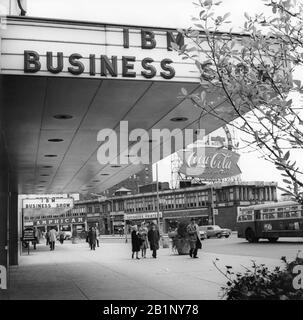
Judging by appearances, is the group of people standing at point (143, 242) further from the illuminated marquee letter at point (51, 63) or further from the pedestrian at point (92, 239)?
the illuminated marquee letter at point (51, 63)

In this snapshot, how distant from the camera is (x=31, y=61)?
7.06 m

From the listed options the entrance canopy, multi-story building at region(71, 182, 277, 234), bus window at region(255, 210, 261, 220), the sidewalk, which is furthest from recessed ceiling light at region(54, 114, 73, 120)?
multi-story building at region(71, 182, 277, 234)

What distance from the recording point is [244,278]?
16.4ft

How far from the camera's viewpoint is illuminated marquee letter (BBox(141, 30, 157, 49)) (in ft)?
24.4

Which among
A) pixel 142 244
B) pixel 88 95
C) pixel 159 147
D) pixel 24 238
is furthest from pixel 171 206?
pixel 88 95

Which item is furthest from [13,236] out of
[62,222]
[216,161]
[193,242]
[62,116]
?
[62,222]

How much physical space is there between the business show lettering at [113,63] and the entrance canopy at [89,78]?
0.6 inches

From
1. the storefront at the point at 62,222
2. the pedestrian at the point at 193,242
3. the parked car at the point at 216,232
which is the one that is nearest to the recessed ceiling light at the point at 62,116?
the pedestrian at the point at 193,242

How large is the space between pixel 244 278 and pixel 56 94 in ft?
16.4

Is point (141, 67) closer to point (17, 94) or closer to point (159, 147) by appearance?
point (17, 94)

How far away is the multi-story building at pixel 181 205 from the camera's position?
61.5 m

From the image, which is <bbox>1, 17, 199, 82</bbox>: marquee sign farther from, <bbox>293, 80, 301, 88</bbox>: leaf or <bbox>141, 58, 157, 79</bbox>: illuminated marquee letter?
<bbox>293, 80, 301, 88</bbox>: leaf

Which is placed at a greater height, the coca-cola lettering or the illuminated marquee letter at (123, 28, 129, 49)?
the illuminated marquee letter at (123, 28, 129, 49)
